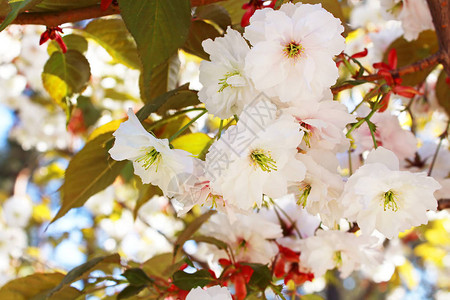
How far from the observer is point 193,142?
52 centimetres

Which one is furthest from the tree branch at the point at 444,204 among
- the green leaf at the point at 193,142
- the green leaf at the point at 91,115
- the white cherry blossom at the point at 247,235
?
the green leaf at the point at 91,115

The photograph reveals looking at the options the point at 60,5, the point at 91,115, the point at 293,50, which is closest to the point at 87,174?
the point at 60,5

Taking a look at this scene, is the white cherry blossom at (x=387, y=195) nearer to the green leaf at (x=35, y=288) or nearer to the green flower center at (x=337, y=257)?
the green flower center at (x=337, y=257)

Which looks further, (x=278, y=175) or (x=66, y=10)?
(x=66, y=10)

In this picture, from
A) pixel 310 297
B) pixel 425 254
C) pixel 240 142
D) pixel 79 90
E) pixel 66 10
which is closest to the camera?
pixel 240 142

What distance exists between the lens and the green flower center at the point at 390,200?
16.4 inches

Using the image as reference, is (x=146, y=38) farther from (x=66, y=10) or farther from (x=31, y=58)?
(x=31, y=58)

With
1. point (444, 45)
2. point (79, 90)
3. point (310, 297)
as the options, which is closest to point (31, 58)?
point (79, 90)

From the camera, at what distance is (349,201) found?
0.42 meters

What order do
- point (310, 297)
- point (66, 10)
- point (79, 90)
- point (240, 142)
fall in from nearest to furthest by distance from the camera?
point (240, 142)
point (66, 10)
point (79, 90)
point (310, 297)

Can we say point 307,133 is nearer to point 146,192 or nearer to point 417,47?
point 146,192

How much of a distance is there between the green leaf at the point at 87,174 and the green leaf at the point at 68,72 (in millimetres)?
108

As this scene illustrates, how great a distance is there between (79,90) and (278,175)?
34 cm

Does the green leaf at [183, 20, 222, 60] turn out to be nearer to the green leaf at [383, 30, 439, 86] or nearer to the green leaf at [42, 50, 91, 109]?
the green leaf at [42, 50, 91, 109]
